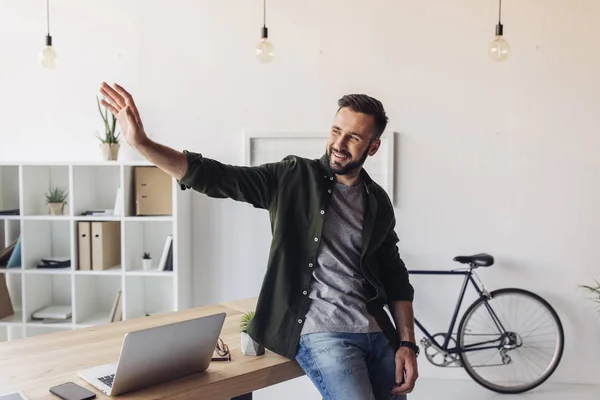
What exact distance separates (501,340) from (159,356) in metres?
2.62

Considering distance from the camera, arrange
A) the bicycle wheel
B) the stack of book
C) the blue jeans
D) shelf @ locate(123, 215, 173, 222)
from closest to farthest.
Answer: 1. the blue jeans
2. shelf @ locate(123, 215, 173, 222)
3. the stack of book
4. the bicycle wheel

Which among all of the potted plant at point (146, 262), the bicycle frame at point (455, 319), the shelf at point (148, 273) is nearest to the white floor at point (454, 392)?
the bicycle frame at point (455, 319)

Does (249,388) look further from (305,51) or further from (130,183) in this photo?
(305,51)

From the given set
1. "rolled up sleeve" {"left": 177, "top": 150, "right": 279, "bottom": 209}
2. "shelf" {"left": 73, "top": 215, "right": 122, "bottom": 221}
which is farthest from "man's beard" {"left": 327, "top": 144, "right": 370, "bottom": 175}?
"shelf" {"left": 73, "top": 215, "right": 122, "bottom": 221}

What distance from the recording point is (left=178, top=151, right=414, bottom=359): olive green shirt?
161cm

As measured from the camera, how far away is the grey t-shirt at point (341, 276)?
1630mm

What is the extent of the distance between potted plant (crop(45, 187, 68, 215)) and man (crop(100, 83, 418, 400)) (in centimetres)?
205

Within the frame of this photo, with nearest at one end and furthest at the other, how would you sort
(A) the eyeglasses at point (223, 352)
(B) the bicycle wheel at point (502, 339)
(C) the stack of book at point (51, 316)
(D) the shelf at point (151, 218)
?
Answer: (A) the eyeglasses at point (223, 352) → (D) the shelf at point (151, 218) → (C) the stack of book at point (51, 316) → (B) the bicycle wheel at point (502, 339)

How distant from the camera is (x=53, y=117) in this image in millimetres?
3541

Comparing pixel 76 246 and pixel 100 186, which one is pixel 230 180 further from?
pixel 100 186

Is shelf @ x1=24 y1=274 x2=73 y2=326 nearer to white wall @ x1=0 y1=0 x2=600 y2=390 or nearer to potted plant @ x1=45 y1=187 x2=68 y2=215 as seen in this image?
potted plant @ x1=45 y1=187 x2=68 y2=215

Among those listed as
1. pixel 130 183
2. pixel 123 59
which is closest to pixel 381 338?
pixel 130 183

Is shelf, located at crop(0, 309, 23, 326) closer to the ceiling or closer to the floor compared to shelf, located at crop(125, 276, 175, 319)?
closer to the floor

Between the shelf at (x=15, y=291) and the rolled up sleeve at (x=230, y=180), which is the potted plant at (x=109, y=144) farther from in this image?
the rolled up sleeve at (x=230, y=180)
